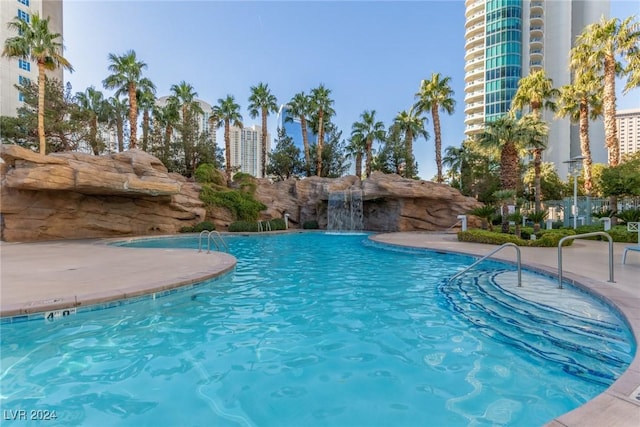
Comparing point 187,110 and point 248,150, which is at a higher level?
point 248,150

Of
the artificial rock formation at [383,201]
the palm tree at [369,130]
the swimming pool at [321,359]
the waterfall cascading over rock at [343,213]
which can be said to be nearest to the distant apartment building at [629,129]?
the palm tree at [369,130]

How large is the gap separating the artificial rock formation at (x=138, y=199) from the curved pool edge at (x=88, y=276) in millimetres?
5012

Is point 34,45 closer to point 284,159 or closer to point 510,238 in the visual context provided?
point 284,159

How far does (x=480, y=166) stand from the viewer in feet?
102

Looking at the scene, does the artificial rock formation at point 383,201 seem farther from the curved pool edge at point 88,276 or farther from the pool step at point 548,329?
the pool step at point 548,329

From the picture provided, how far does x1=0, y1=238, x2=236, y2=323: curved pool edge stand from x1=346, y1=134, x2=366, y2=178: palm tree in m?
26.8

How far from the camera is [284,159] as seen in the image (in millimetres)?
34312

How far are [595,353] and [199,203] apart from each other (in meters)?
23.1

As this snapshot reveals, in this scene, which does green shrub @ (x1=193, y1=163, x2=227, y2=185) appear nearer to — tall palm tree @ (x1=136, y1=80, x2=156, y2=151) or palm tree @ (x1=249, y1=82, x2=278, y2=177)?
tall palm tree @ (x1=136, y1=80, x2=156, y2=151)

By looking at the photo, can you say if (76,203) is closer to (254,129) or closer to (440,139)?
(440,139)

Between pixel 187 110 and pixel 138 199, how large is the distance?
14.3 meters

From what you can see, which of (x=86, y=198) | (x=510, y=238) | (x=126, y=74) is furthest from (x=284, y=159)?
(x=510, y=238)

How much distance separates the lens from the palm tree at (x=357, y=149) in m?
35.3

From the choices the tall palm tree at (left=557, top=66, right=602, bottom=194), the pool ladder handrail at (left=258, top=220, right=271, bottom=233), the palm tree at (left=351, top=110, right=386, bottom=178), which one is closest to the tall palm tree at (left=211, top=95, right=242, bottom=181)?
the pool ladder handrail at (left=258, top=220, right=271, bottom=233)
